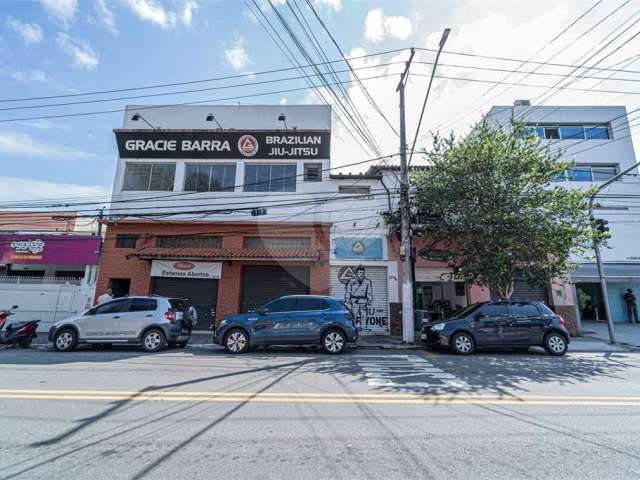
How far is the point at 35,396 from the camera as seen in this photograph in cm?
508

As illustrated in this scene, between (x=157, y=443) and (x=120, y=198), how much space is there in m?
15.9

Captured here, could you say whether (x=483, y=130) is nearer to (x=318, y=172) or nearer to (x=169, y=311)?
(x=318, y=172)

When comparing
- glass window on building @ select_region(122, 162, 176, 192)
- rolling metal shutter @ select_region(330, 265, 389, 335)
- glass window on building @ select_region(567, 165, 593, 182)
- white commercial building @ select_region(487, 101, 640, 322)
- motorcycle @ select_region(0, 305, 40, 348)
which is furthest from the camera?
glass window on building @ select_region(567, 165, 593, 182)

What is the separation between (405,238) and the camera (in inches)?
469

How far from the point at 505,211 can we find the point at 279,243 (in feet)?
Answer: 32.1

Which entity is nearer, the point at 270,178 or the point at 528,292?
the point at 528,292

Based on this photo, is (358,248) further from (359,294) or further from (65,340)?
(65,340)

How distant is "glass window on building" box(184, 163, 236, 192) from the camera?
53.7 ft

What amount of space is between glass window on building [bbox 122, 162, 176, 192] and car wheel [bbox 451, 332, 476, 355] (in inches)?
589

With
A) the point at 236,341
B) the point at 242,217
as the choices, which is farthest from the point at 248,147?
the point at 236,341

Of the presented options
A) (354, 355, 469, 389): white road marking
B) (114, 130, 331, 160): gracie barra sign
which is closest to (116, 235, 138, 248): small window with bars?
(114, 130, 331, 160): gracie barra sign

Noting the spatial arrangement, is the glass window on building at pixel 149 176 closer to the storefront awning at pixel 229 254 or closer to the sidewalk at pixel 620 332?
the storefront awning at pixel 229 254

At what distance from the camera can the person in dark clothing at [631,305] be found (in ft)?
52.7

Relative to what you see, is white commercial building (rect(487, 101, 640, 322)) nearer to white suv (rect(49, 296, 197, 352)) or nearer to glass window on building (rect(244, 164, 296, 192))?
glass window on building (rect(244, 164, 296, 192))
